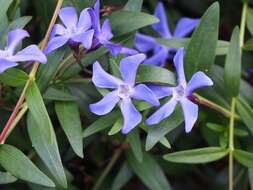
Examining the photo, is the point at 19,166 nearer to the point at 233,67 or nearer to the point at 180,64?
the point at 180,64

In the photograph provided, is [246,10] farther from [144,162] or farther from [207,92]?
[144,162]

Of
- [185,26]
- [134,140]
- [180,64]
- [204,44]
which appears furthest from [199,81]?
[185,26]

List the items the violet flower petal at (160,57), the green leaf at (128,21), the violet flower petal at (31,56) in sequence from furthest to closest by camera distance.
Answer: the violet flower petal at (160,57) → the green leaf at (128,21) → the violet flower petal at (31,56)

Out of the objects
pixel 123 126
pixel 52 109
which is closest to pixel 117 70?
pixel 123 126

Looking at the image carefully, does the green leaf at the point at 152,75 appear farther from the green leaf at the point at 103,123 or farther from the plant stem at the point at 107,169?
the plant stem at the point at 107,169

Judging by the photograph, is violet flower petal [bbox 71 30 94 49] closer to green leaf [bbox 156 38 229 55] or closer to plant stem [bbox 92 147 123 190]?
green leaf [bbox 156 38 229 55]

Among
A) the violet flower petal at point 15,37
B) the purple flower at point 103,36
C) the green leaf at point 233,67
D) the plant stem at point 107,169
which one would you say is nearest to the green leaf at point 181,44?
the green leaf at point 233,67
